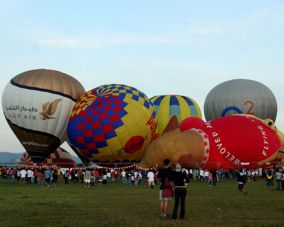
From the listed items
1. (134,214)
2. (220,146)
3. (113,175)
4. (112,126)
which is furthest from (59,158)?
(134,214)

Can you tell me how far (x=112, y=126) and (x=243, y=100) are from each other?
25.1 metres

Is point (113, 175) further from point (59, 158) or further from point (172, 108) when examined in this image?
point (172, 108)

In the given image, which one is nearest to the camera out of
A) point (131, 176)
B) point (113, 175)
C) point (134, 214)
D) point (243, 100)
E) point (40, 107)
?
point (134, 214)

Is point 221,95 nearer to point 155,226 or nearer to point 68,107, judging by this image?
point 68,107

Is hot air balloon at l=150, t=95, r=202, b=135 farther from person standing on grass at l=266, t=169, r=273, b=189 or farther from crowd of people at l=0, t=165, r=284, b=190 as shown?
person standing on grass at l=266, t=169, r=273, b=189

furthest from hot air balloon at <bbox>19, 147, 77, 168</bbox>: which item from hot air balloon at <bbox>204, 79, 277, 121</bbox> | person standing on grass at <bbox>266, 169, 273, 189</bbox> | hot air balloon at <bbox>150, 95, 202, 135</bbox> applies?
person standing on grass at <bbox>266, 169, 273, 189</bbox>

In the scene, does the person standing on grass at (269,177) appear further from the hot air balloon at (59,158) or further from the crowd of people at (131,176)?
the hot air balloon at (59,158)

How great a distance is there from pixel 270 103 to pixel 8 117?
3109cm

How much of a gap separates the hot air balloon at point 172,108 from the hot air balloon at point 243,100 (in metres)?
6.61

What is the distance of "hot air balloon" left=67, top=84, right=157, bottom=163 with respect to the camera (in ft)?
130

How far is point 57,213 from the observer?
50.3 feet

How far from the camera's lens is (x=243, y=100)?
60062 millimetres

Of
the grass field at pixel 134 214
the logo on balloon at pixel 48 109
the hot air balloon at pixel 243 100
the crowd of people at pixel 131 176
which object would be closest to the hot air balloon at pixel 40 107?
the logo on balloon at pixel 48 109

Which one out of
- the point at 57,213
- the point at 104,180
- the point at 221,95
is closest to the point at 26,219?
the point at 57,213
